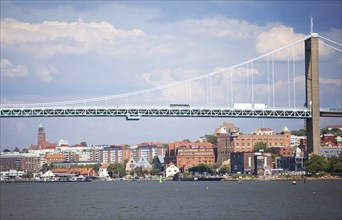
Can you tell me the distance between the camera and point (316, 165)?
261 ft

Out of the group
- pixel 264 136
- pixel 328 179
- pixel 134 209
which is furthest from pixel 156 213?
pixel 264 136

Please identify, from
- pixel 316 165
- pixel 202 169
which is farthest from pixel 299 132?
pixel 316 165

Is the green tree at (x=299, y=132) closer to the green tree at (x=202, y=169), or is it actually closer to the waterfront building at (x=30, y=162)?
the green tree at (x=202, y=169)

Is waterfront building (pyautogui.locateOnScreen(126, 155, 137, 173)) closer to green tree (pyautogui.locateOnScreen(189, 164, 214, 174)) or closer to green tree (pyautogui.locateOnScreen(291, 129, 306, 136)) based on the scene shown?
green tree (pyautogui.locateOnScreen(189, 164, 214, 174))

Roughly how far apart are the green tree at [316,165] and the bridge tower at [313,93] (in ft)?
2.20

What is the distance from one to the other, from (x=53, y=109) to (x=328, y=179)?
92.0 ft

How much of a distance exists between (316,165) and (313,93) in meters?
7.02

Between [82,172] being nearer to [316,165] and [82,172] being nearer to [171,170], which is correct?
[171,170]

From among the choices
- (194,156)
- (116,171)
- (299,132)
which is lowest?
(116,171)

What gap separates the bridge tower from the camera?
78.0 metres

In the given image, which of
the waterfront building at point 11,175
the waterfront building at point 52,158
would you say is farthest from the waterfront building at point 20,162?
the waterfront building at point 11,175

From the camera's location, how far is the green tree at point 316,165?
78375 millimetres

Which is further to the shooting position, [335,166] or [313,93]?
[335,166]

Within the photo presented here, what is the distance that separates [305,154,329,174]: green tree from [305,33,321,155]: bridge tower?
669 millimetres
